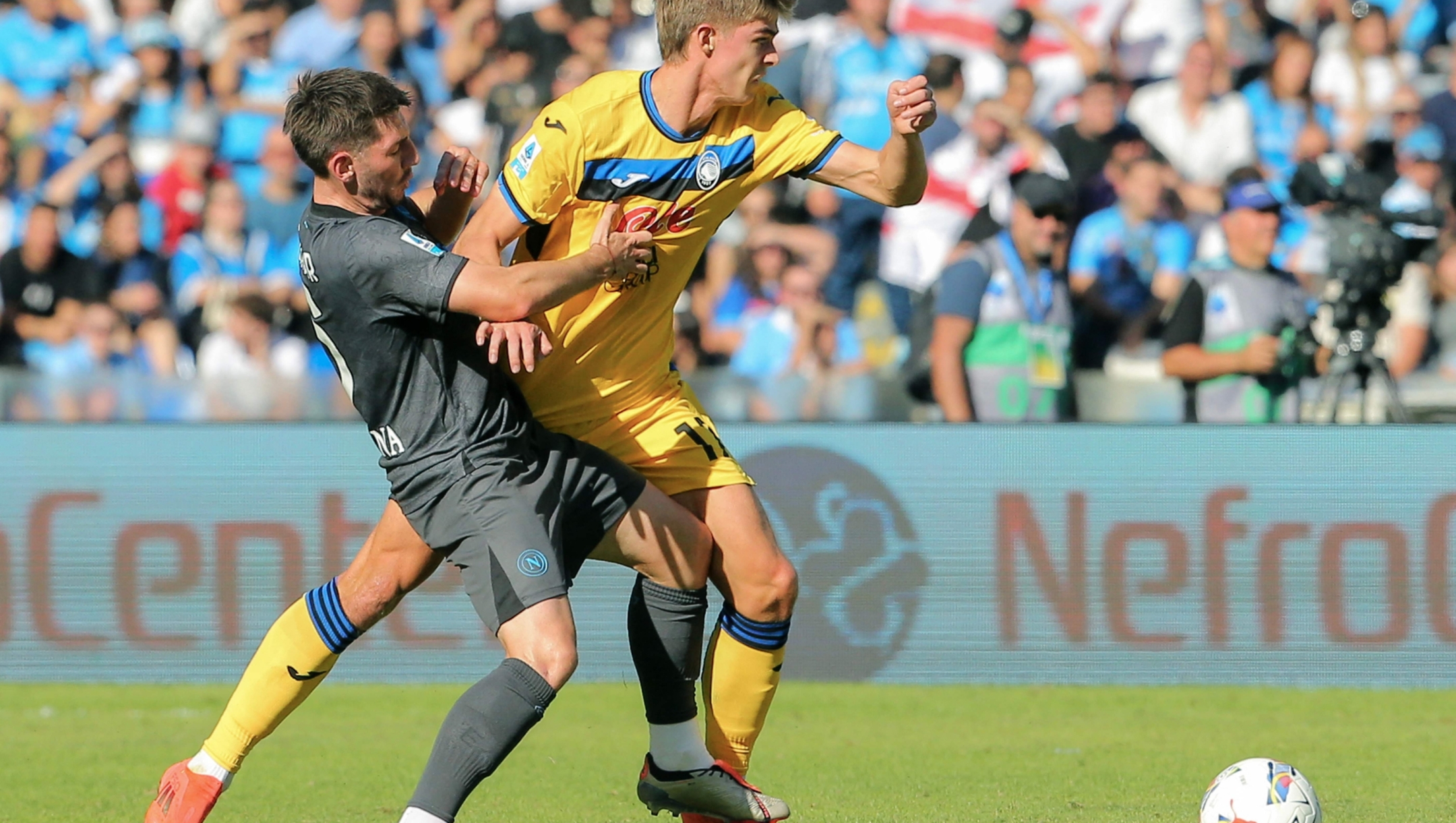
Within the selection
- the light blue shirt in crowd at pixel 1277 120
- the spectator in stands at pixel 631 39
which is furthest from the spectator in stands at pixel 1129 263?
the spectator in stands at pixel 631 39

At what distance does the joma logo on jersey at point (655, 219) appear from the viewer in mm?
4824

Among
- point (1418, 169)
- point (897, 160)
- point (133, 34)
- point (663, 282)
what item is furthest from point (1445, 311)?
point (133, 34)

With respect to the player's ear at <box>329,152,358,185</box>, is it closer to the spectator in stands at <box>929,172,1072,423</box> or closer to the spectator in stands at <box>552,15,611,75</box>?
the spectator in stands at <box>929,172,1072,423</box>

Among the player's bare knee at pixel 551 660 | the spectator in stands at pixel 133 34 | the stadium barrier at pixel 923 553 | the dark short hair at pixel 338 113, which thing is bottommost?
the stadium barrier at pixel 923 553

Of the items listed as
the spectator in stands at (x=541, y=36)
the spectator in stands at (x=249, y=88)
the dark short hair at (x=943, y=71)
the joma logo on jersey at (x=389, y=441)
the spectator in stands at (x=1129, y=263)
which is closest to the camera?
the joma logo on jersey at (x=389, y=441)

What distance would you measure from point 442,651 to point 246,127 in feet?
16.2

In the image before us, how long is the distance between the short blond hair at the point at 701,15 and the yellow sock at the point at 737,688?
164cm

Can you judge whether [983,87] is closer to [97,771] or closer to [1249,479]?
[1249,479]

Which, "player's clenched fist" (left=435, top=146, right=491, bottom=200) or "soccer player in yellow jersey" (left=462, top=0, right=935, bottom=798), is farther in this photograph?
"player's clenched fist" (left=435, top=146, right=491, bottom=200)

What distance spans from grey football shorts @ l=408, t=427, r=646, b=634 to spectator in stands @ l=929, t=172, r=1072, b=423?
155 inches

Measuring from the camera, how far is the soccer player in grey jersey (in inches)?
171

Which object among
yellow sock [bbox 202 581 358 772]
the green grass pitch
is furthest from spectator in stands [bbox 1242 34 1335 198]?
yellow sock [bbox 202 581 358 772]

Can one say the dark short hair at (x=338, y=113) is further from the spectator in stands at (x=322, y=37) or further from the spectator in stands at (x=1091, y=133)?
the spectator in stands at (x=322, y=37)

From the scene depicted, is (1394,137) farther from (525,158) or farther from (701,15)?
(525,158)
